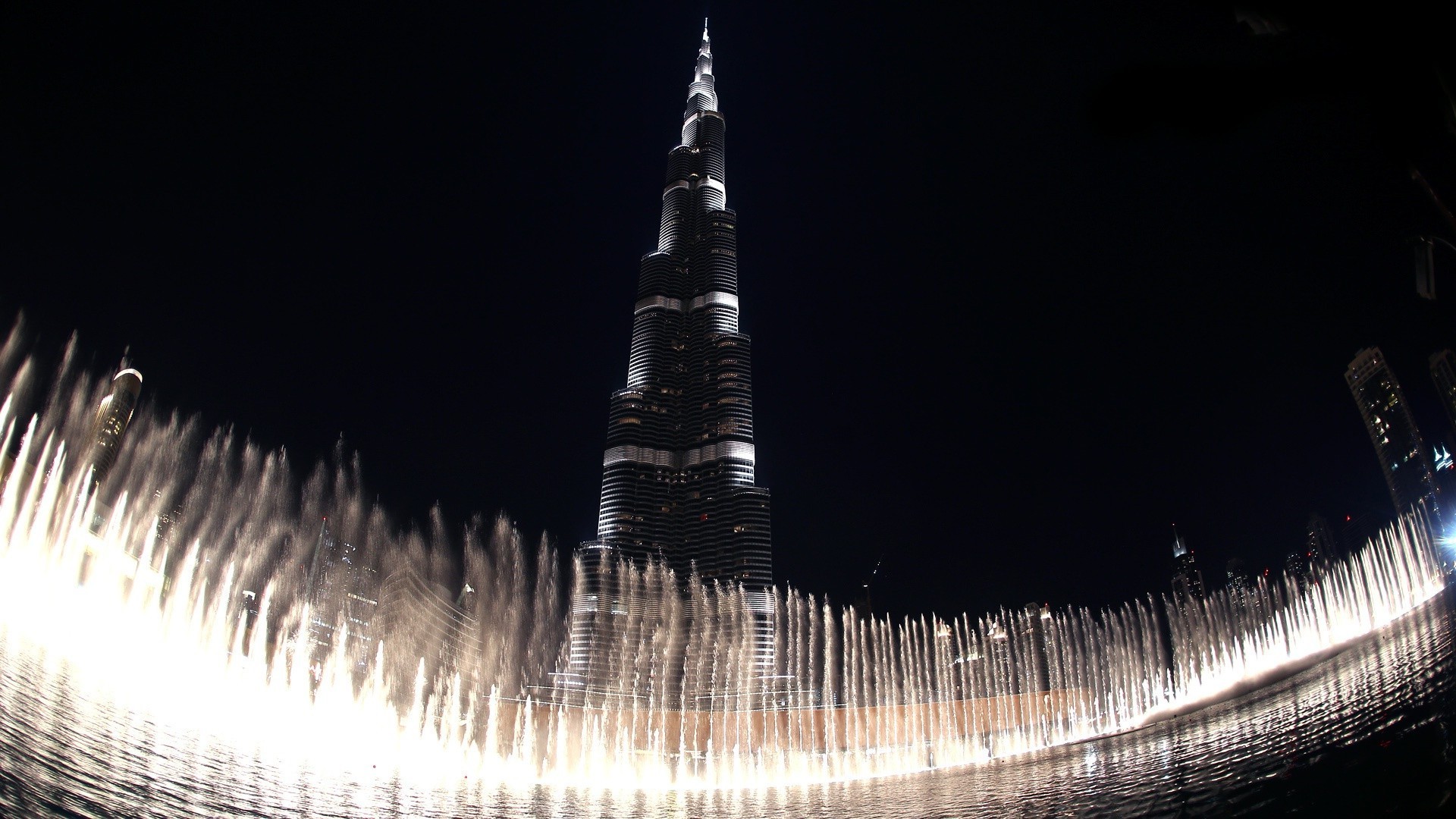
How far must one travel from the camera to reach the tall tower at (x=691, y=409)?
5517 inches

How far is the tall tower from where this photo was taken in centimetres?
14012

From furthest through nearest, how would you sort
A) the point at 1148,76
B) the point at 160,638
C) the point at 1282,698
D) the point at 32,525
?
the point at 160,638 → the point at 32,525 → the point at 1282,698 → the point at 1148,76

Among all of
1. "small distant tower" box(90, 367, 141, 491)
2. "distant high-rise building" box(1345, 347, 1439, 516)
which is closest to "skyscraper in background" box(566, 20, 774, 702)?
"small distant tower" box(90, 367, 141, 491)

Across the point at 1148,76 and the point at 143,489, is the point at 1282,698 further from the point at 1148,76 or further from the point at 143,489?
the point at 143,489

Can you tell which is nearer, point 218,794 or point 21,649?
point 218,794

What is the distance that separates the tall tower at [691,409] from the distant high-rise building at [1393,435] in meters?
99.9

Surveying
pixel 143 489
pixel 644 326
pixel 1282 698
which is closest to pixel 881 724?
pixel 1282 698

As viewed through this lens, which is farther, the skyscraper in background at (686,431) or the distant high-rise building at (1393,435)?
the skyscraper in background at (686,431)

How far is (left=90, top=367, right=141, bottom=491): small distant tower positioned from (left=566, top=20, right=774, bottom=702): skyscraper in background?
68.5 meters

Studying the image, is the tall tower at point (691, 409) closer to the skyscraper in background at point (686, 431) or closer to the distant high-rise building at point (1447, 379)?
the skyscraper in background at point (686, 431)

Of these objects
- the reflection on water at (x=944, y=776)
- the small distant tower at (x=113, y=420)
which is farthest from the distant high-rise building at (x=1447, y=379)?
the small distant tower at (x=113, y=420)

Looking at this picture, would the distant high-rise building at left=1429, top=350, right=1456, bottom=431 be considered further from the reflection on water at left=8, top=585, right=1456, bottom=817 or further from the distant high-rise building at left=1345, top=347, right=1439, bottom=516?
the reflection on water at left=8, top=585, right=1456, bottom=817

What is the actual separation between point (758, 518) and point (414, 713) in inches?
3146

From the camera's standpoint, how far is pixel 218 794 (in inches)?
754
